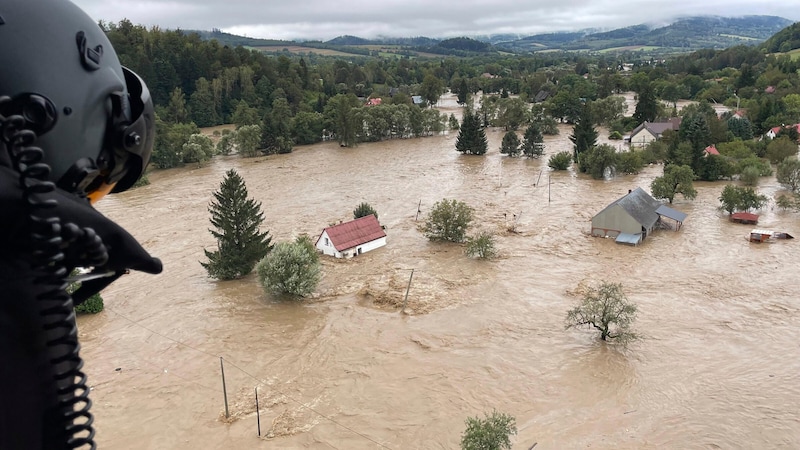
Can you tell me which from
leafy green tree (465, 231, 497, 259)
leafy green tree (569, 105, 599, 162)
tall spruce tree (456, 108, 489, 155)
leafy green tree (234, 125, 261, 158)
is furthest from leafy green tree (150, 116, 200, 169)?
leafy green tree (569, 105, 599, 162)

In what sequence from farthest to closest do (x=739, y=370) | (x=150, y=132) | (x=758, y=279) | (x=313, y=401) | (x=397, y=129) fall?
(x=397, y=129) < (x=758, y=279) < (x=739, y=370) < (x=313, y=401) < (x=150, y=132)

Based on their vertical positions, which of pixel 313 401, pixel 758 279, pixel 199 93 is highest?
pixel 199 93

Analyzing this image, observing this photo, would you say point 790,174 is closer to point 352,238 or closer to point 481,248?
point 481,248

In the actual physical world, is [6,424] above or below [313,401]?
above

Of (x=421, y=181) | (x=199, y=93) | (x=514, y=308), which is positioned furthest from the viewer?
(x=199, y=93)

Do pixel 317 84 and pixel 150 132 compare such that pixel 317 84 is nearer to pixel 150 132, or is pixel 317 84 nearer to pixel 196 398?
pixel 196 398

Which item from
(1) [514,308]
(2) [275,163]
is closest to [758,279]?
(1) [514,308]
